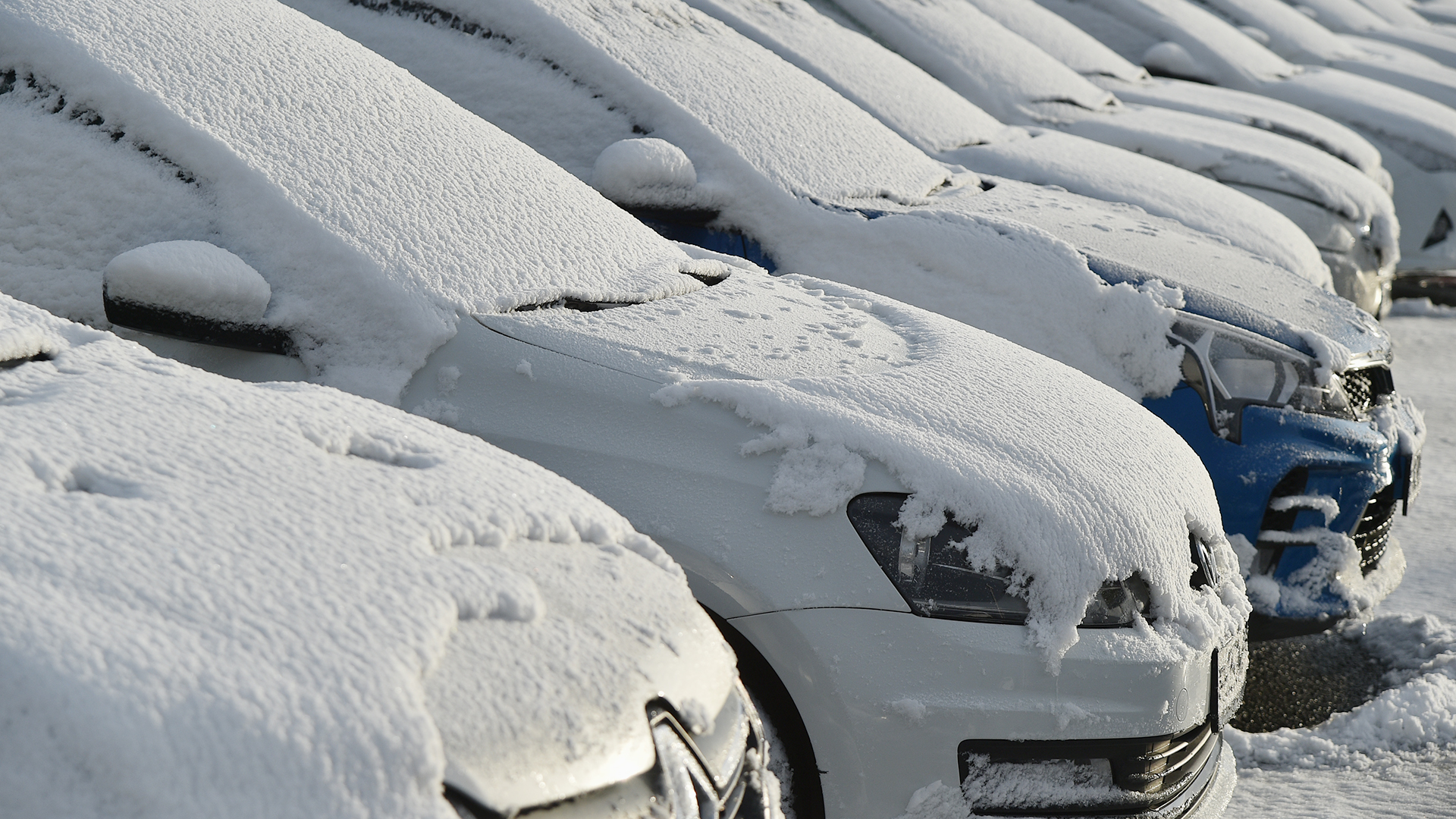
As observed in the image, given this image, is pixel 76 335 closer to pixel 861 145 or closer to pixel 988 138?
pixel 861 145

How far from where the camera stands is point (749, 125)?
381 cm

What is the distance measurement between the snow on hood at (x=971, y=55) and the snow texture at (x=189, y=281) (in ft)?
14.0

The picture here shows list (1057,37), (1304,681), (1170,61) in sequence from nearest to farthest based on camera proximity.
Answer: (1304,681) < (1057,37) < (1170,61)

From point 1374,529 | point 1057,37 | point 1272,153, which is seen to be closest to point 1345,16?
point 1057,37

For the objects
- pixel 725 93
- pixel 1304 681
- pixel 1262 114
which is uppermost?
pixel 1262 114

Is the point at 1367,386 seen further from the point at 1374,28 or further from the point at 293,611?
the point at 1374,28

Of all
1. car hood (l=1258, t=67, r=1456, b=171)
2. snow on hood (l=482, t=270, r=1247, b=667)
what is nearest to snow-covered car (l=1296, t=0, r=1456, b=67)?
car hood (l=1258, t=67, r=1456, b=171)

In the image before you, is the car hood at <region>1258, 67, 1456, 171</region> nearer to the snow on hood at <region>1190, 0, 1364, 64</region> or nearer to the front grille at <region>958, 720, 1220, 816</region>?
the snow on hood at <region>1190, 0, 1364, 64</region>

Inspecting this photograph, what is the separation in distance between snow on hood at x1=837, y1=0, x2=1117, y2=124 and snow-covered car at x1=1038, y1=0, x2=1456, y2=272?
2835 mm

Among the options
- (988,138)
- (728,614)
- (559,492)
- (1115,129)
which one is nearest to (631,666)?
(559,492)

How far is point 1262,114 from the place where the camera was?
7305 mm

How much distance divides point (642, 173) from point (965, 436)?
1520 mm

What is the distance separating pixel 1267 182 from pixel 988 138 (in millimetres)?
1708

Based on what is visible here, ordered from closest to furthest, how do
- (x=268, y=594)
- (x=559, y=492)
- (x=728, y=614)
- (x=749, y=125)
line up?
(x=268, y=594) < (x=559, y=492) < (x=728, y=614) < (x=749, y=125)
